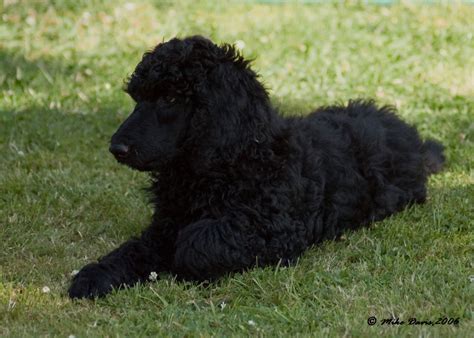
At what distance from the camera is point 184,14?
1259 centimetres

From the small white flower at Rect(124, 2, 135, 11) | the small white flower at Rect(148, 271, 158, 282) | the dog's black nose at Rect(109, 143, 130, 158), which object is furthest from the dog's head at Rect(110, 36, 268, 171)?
the small white flower at Rect(124, 2, 135, 11)

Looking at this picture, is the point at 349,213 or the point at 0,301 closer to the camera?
the point at 0,301

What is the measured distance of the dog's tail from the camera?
651 cm

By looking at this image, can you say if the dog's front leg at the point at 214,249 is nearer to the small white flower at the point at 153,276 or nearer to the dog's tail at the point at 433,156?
the small white flower at the point at 153,276

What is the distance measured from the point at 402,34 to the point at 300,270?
699 centimetres

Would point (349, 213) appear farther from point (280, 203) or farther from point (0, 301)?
point (0, 301)

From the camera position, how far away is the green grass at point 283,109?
14.0ft

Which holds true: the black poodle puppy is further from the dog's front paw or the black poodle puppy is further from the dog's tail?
the dog's tail

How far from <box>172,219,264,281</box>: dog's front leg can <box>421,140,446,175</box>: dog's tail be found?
7.19 feet

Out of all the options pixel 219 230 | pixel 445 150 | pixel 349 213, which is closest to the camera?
pixel 219 230

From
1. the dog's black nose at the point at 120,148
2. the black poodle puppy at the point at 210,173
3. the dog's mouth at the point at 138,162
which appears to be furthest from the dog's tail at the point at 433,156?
Result: the dog's black nose at the point at 120,148

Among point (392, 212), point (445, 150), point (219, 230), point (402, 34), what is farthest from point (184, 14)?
point (219, 230)

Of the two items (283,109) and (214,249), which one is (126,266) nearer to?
(214,249)

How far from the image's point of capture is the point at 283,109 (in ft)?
27.7
